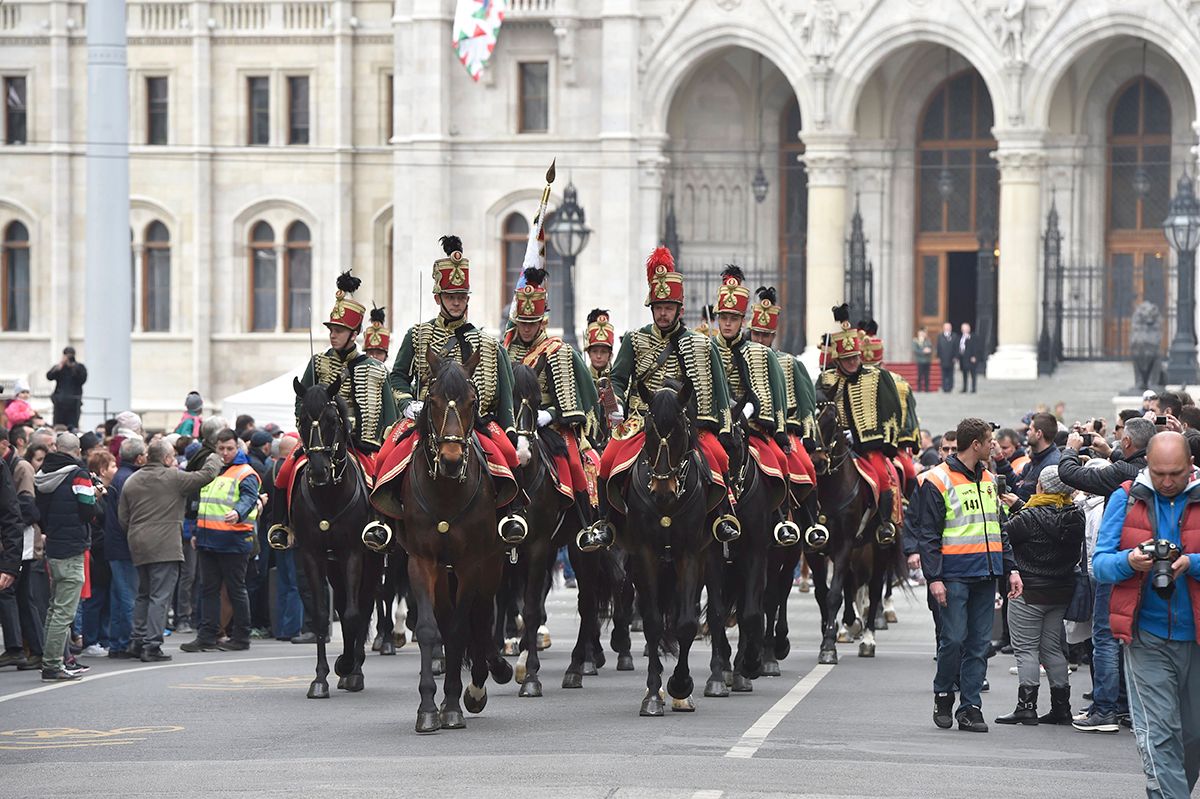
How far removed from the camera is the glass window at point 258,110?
52.5 m

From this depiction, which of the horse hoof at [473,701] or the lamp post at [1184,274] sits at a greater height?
the lamp post at [1184,274]

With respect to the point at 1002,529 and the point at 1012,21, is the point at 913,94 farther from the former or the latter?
the point at 1002,529

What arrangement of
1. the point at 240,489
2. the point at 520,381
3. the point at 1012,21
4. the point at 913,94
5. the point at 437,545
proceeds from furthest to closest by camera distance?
1. the point at 913,94
2. the point at 1012,21
3. the point at 240,489
4. the point at 520,381
5. the point at 437,545

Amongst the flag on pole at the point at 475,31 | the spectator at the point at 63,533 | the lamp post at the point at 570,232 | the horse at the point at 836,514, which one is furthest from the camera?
the flag on pole at the point at 475,31

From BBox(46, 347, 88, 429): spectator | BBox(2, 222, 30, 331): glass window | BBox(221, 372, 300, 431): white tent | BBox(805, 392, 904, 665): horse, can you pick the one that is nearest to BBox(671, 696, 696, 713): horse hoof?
BBox(805, 392, 904, 665): horse

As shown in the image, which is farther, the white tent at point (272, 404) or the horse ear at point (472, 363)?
the white tent at point (272, 404)

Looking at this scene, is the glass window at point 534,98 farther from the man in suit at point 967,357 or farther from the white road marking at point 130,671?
the white road marking at point 130,671

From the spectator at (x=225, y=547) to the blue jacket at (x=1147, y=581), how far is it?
1114cm

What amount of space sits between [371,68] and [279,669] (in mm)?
34947

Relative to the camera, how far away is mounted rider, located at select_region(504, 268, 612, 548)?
16516mm

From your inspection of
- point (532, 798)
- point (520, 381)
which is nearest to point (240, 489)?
point (520, 381)

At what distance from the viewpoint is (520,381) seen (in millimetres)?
16016

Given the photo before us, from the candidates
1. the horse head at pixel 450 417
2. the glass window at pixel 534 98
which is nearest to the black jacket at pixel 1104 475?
the horse head at pixel 450 417

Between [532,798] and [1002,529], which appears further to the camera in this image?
[1002,529]
